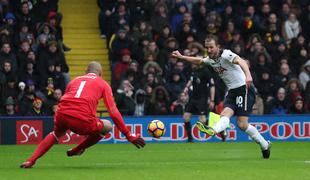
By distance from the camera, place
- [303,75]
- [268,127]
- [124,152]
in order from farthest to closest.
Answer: [303,75] < [268,127] < [124,152]

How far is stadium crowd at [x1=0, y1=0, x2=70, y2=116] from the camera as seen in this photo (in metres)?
24.1

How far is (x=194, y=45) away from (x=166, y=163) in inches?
417

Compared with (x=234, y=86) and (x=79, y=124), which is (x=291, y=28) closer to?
(x=234, y=86)

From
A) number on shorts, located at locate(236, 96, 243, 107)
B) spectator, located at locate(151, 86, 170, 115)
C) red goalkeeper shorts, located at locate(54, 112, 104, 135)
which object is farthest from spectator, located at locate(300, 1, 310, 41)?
red goalkeeper shorts, located at locate(54, 112, 104, 135)

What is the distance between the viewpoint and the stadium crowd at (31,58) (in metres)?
24.1

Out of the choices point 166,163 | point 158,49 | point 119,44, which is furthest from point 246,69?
point 119,44

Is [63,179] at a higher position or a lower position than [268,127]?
higher

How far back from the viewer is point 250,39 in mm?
27531

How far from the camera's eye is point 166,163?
612 inches

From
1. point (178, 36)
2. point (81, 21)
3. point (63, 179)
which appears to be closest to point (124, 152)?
point (63, 179)

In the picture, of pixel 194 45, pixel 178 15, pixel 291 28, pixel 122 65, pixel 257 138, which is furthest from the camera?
pixel 291 28

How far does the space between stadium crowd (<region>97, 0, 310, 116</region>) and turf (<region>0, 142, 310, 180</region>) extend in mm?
3831

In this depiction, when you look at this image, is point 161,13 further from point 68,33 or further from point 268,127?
point 268,127

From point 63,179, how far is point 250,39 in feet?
51.5
